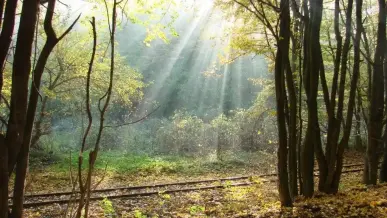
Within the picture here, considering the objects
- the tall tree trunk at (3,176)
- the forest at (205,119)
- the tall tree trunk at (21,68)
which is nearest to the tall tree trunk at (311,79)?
the forest at (205,119)

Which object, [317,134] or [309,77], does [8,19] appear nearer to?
[309,77]

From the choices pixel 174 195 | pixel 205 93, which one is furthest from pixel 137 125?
pixel 174 195

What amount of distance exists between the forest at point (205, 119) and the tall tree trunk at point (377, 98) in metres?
0.03

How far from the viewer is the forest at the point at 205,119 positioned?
3.97 metres

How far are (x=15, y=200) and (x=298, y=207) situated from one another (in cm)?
430

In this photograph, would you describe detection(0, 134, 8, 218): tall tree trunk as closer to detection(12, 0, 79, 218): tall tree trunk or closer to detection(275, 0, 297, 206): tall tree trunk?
detection(12, 0, 79, 218): tall tree trunk

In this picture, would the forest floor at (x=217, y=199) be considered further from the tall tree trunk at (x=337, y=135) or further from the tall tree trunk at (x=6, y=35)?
the tall tree trunk at (x=6, y=35)

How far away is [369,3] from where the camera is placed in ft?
46.1

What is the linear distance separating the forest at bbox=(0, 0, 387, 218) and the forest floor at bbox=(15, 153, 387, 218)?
5 cm

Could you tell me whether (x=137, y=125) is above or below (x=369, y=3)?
below

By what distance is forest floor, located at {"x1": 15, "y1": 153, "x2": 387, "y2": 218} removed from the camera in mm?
5496

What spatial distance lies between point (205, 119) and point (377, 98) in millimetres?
24076

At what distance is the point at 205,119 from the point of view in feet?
106

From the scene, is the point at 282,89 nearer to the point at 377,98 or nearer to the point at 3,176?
the point at 377,98
